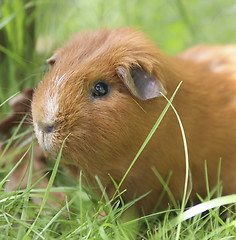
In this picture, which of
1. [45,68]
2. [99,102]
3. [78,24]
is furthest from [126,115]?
[78,24]

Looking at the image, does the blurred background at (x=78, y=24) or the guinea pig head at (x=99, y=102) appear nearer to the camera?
the guinea pig head at (x=99, y=102)

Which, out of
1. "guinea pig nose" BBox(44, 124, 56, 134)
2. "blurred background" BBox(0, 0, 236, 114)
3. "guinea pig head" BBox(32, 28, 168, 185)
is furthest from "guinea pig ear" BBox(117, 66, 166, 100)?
"blurred background" BBox(0, 0, 236, 114)

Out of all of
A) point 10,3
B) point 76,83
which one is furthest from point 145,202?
point 10,3

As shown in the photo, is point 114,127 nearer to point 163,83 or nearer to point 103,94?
point 103,94

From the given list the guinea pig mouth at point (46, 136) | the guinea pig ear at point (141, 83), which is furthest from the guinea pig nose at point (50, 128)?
the guinea pig ear at point (141, 83)

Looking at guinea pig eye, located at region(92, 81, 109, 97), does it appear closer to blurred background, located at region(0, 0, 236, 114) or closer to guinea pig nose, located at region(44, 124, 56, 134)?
guinea pig nose, located at region(44, 124, 56, 134)

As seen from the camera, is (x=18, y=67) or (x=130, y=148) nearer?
(x=130, y=148)

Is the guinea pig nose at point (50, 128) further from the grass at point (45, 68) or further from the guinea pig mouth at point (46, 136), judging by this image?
the grass at point (45, 68)
